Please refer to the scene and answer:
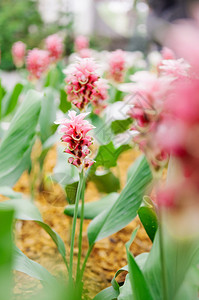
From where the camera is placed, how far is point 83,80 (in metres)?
1.10

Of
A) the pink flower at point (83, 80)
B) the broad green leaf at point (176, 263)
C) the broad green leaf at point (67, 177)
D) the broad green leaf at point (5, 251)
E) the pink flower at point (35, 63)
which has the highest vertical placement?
the pink flower at point (83, 80)

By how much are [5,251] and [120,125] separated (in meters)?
1.14

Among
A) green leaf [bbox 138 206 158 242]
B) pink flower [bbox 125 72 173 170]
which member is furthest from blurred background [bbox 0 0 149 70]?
pink flower [bbox 125 72 173 170]

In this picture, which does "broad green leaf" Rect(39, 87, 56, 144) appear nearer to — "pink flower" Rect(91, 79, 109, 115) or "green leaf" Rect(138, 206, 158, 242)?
"pink flower" Rect(91, 79, 109, 115)

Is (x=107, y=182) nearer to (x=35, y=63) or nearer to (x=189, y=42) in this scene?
(x=35, y=63)

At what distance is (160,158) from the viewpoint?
1.84ft

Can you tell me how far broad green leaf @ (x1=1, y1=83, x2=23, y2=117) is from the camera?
2.22m

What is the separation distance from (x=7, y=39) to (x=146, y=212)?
853 centimetres

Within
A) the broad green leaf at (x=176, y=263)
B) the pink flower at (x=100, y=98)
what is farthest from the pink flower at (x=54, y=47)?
the broad green leaf at (x=176, y=263)

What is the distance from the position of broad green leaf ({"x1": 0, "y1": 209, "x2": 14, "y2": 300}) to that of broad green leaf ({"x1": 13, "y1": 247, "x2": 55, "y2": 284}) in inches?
16.5

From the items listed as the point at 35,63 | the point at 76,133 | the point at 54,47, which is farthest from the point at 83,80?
the point at 54,47

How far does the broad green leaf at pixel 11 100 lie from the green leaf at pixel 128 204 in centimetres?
130

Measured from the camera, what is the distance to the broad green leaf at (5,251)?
0.46 metres

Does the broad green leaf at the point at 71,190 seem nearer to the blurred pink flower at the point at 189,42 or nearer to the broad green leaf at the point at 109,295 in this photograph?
the broad green leaf at the point at 109,295
